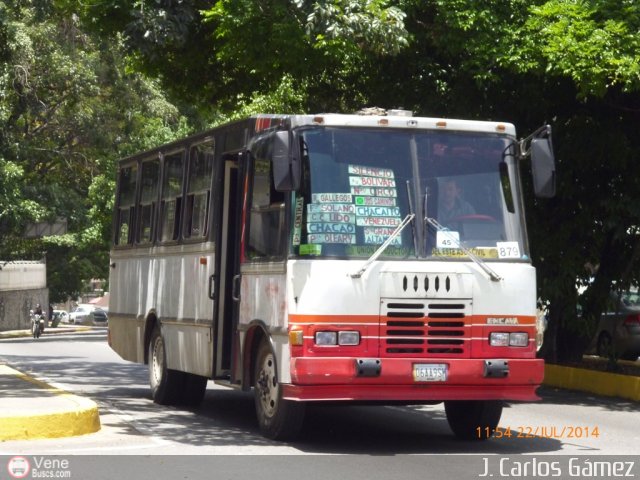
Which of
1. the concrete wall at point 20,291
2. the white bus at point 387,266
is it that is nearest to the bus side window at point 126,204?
the white bus at point 387,266

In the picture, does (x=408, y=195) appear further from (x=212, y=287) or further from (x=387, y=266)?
(x=212, y=287)

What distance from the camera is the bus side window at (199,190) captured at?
48.5ft

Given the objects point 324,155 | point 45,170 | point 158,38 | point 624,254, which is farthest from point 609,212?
point 45,170

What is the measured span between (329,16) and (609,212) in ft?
21.0

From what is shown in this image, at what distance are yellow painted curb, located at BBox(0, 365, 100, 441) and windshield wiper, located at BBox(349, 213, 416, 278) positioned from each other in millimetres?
2840

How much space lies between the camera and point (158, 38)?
16.2 meters

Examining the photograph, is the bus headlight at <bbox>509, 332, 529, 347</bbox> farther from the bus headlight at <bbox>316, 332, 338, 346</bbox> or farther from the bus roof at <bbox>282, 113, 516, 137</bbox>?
the bus roof at <bbox>282, 113, 516, 137</bbox>

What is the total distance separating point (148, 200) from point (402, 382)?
22.6 feet

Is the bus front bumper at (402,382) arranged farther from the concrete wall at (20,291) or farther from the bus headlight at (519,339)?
the concrete wall at (20,291)

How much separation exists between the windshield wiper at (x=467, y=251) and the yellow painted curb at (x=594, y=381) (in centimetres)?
666

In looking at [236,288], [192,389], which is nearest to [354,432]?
[236,288]

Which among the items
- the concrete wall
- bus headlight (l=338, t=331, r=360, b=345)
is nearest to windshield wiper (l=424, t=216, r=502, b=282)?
bus headlight (l=338, t=331, r=360, b=345)

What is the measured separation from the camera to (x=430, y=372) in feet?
38.5

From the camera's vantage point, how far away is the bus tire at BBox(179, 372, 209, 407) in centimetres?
1631
